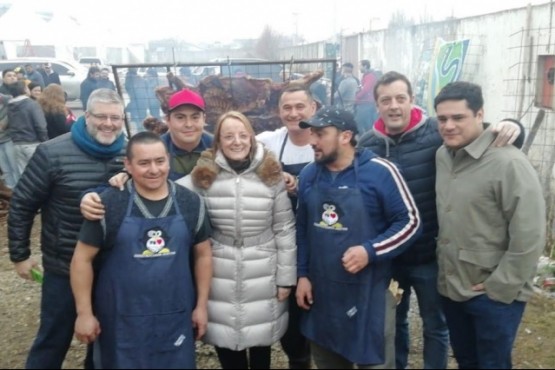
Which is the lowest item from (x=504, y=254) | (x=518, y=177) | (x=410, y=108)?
(x=504, y=254)

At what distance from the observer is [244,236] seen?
287 centimetres

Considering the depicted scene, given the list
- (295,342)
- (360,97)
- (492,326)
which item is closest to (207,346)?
(295,342)

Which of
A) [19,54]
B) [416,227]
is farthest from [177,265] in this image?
[19,54]

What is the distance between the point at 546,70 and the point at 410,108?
5.20 m

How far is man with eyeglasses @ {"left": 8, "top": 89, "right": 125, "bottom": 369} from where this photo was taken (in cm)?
296

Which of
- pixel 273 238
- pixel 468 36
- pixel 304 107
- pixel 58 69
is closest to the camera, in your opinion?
pixel 273 238

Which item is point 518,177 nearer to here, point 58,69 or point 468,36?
point 468,36

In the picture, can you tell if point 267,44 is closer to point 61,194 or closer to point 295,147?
point 295,147

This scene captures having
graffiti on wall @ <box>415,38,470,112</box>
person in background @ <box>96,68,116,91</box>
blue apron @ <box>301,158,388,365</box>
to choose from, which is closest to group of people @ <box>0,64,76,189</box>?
person in background @ <box>96,68,116,91</box>

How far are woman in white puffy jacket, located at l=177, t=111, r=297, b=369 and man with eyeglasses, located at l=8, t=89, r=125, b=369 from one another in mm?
517

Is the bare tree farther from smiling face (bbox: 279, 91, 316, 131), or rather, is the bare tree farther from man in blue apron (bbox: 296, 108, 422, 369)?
man in blue apron (bbox: 296, 108, 422, 369)

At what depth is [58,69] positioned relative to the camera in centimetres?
1978

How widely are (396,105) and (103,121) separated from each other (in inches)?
65.7

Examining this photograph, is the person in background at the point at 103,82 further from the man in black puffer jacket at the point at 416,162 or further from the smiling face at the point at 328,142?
the smiling face at the point at 328,142
